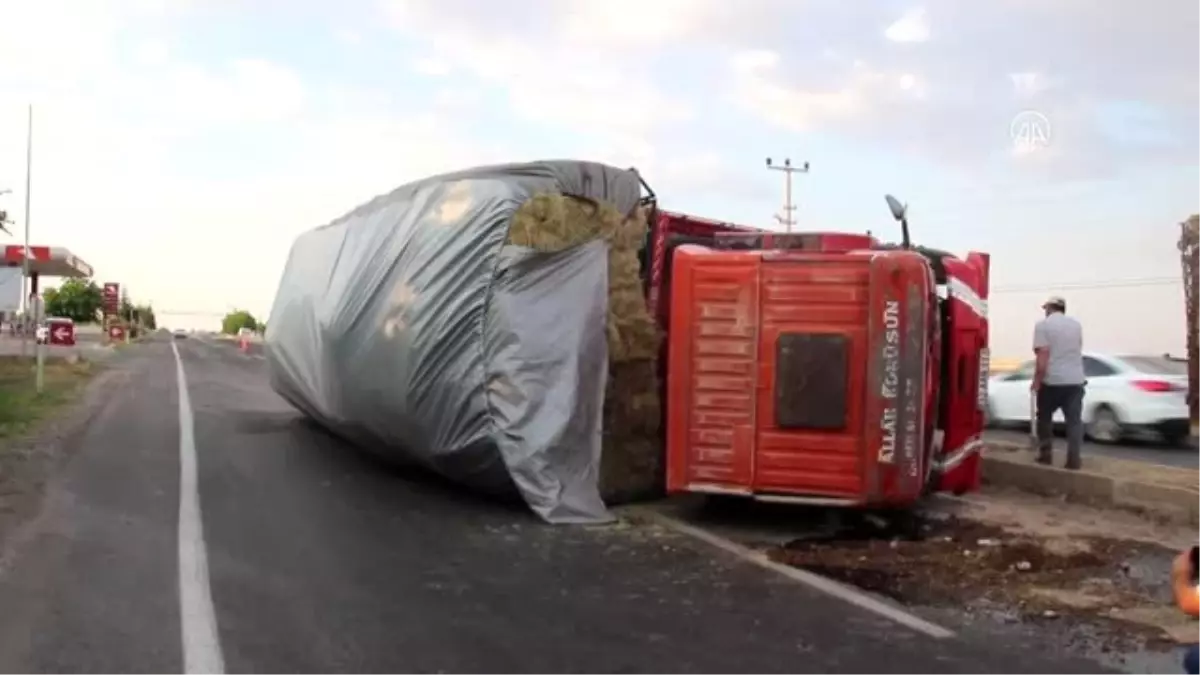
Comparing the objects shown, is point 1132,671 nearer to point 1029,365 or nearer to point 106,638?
point 106,638

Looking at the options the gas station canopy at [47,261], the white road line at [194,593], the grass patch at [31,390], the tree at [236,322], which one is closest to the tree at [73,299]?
the tree at [236,322]

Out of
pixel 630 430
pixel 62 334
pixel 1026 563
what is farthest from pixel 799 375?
pixel 62 334

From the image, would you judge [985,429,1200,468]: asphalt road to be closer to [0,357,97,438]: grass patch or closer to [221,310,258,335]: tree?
[0,357,97,438]: grass patch

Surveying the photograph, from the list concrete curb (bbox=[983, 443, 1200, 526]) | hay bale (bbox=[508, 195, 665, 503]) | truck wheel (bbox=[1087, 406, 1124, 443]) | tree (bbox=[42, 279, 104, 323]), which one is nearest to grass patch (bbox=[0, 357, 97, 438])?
hay bale (bbox=[508, 195, 665, 503])

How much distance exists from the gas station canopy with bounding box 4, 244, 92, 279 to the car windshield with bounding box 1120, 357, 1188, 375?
2073cm

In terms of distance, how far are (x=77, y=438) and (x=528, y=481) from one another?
23.4ft

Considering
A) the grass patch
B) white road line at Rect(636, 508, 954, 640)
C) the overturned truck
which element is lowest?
white road line at Rect(636, 508, 954, 640)

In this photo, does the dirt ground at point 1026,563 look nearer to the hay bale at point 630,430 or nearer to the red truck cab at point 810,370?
the red truck cab at point 810,370

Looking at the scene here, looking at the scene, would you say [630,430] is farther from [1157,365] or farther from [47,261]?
[47,261]

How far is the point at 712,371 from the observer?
8500 millimetres

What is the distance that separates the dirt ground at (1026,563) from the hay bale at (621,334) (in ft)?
5.80

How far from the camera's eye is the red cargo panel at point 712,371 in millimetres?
8391

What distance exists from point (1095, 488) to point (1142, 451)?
696 centimetres

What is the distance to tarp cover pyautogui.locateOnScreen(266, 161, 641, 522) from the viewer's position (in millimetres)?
8883
